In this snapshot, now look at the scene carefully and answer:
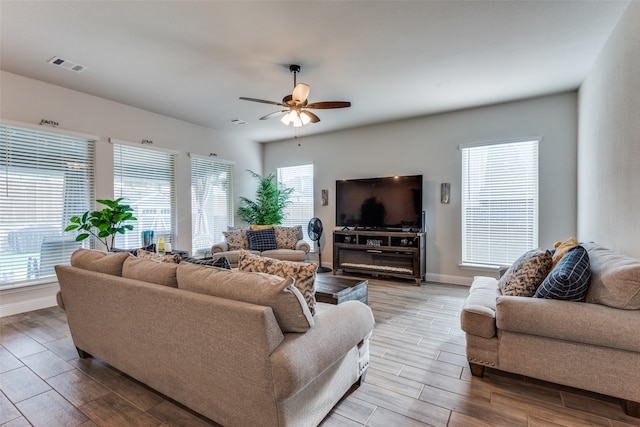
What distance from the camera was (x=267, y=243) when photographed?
5523 millimetres

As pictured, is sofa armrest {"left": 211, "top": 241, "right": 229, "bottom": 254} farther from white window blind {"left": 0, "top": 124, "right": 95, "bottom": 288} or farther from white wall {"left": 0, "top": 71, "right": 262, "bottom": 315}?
white window blind {"left": 0, "top": 124, "right": 95, "bottom": 288}

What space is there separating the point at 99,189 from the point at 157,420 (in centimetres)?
377

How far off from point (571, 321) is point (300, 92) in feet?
9.48

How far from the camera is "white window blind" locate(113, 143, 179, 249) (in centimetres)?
470

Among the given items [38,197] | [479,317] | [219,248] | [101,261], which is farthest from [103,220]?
[479,317]

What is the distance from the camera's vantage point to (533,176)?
4.46 meters

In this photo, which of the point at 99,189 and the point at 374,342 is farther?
the point at 99,189

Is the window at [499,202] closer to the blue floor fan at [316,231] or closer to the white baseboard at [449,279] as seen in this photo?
the white baseboard at [449,279]

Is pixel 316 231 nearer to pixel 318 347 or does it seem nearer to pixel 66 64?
pixel 66 64

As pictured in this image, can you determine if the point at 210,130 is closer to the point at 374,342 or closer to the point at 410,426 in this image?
the point at 374,342

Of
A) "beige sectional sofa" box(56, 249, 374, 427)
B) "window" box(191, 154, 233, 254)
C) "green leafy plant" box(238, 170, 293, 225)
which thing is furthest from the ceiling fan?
"green leafy plant" box(238, 170, 293, 225)

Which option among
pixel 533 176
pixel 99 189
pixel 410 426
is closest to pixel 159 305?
pixel 410 426

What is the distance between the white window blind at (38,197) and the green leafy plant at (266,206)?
285 cm

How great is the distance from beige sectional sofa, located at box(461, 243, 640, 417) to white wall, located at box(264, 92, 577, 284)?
252cm
